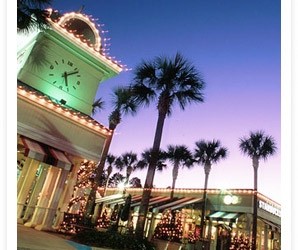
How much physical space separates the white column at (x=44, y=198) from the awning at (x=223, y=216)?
12.3 m

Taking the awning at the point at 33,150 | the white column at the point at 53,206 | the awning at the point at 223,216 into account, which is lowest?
the white column at the point at 53,206

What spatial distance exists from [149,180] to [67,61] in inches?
215

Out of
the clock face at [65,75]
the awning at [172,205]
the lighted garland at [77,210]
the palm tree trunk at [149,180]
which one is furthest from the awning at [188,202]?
the clock face at [65,75]

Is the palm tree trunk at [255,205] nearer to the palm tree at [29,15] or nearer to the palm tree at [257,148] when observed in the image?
the palm tree at [257,148]

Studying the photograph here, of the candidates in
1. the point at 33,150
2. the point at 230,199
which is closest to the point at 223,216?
the point at 230,199

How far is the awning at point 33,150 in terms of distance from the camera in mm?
8379

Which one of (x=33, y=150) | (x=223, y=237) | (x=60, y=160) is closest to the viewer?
(x=33, y=150)

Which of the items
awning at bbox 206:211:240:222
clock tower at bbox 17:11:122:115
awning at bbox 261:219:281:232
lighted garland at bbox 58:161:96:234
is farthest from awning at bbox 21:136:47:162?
awning at bbox 261:219:281:232

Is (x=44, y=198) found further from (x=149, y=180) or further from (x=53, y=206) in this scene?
(x=149, y=180)

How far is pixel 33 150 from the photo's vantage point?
844 cm

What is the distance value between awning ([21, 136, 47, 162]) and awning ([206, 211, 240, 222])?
13619mm

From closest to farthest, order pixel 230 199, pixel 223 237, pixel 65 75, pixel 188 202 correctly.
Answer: pixel 65 75 → pixel 223 237 → pixel 188 202 → pixel 230 199

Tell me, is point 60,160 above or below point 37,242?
above
